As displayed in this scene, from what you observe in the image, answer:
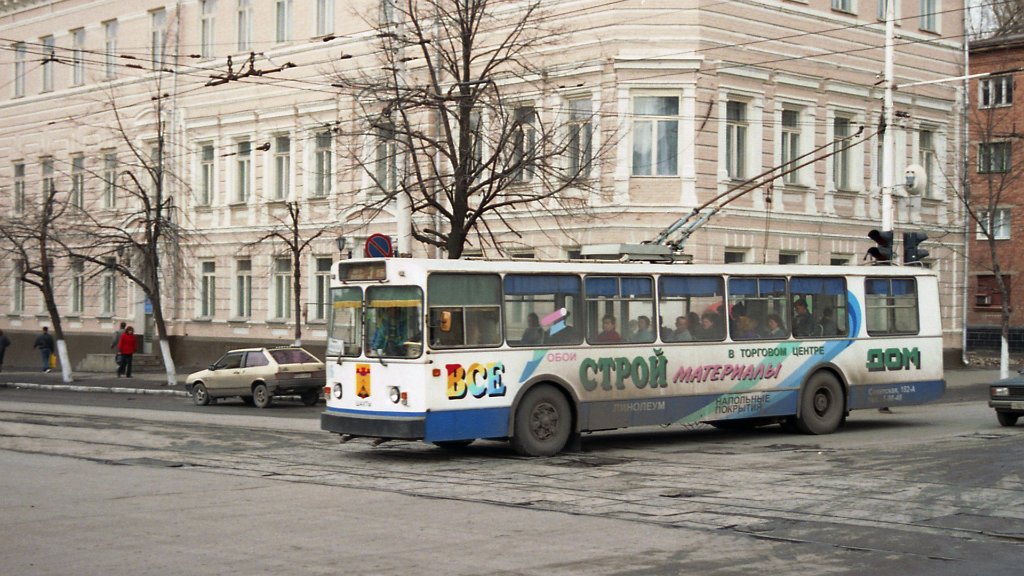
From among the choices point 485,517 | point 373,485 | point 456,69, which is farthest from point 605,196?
point 485,517

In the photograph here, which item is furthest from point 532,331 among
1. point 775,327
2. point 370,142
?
point 370,142

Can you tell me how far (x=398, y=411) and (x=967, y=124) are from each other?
29594mm

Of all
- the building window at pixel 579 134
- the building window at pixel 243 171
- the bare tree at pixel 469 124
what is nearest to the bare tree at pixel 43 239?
the building window at pixel 243 171

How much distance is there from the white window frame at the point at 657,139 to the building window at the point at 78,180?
23.7m

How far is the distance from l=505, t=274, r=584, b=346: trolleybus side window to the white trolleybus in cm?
2

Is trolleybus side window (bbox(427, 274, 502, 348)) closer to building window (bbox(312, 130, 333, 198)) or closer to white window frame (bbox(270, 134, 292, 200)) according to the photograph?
building window (bbox(312, 130, 333, 198))

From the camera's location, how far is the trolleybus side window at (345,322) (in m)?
18.4

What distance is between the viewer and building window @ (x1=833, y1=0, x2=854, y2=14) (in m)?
38.2

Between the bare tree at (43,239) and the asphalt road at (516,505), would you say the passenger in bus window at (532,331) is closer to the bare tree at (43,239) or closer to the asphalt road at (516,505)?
the asphalt road at (516,505)

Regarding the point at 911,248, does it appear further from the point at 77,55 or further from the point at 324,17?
the point at 77,55

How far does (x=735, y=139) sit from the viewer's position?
35969 mm

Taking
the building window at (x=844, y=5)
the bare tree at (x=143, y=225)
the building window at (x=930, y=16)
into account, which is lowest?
the bare tree at (x=143, y=225)

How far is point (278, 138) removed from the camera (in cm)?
4422

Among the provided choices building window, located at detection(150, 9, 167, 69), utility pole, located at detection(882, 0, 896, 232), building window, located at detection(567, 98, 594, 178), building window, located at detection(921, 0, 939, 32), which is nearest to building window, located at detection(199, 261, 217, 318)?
building window, located at detection(150, 9, 167, 69)
